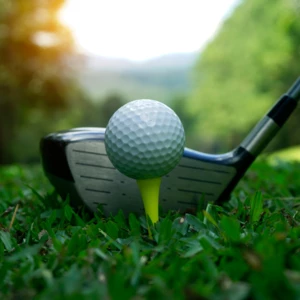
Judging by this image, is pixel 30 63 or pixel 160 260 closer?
pixel 160 260

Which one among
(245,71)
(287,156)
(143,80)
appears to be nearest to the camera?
(287,156)

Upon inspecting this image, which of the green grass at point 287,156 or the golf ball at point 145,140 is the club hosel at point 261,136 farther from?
the green grass at point 287,156

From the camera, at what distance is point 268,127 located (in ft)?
7.47

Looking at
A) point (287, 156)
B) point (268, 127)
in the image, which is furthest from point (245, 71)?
point (268, 127)

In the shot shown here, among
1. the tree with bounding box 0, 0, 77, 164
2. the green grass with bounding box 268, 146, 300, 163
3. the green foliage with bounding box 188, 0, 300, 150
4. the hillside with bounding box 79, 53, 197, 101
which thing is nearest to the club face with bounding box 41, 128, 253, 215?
the green grass with bounding box 268, 146, 300, 163

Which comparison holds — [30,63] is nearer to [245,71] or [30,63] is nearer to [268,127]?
[245,71]

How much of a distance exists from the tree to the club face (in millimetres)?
16715

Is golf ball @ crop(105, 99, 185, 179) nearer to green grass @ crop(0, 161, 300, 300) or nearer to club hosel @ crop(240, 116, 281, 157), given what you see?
green grass @ crop(0, 161, 300, 300)

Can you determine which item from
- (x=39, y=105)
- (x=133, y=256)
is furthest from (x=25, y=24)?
(x=133, y=256)

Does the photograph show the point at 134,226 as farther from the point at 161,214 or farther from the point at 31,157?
the point at 31,157

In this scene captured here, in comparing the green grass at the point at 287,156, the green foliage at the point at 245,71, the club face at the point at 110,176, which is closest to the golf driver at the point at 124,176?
the club face at the point at 110,176

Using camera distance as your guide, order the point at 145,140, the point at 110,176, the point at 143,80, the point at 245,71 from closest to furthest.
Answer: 1. the point at 145,140
2. the point at 110,176
3. the point at 245,71
4. the point at 143,80

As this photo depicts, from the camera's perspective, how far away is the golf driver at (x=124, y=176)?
2092 mm

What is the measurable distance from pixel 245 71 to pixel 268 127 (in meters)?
20.2
